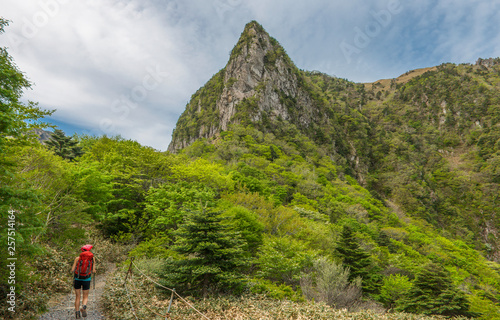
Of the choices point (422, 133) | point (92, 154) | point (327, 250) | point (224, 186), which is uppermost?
point (422, 133)

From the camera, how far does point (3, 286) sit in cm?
652

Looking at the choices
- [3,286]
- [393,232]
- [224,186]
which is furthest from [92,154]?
[393,232]

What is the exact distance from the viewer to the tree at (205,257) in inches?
358

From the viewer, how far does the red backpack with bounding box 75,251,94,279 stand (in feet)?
21.2

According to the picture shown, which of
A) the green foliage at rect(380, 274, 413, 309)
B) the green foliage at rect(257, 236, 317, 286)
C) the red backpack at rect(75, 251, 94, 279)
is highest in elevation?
the red backpack at rect(75, 251, 94, 279)

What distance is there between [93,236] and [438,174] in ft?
442

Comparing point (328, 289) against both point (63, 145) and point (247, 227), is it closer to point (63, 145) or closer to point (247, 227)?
point (247, 227)

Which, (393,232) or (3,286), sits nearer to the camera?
(3,286)

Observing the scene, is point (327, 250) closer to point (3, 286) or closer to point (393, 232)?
point (3, 286)

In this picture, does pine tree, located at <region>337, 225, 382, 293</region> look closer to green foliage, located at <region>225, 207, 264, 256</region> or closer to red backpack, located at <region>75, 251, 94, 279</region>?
green foliage, located at <region>225, 207, 264, 256</region>

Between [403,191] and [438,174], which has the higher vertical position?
[438,174]

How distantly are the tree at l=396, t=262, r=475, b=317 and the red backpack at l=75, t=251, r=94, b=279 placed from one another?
19.4 m

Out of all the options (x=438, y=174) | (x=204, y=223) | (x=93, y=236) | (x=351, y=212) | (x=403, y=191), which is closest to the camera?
(x=204, y=223)

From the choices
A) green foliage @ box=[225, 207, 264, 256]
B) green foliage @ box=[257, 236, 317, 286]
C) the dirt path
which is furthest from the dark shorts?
green foliage @ box=[225, 207, 264, 256]
